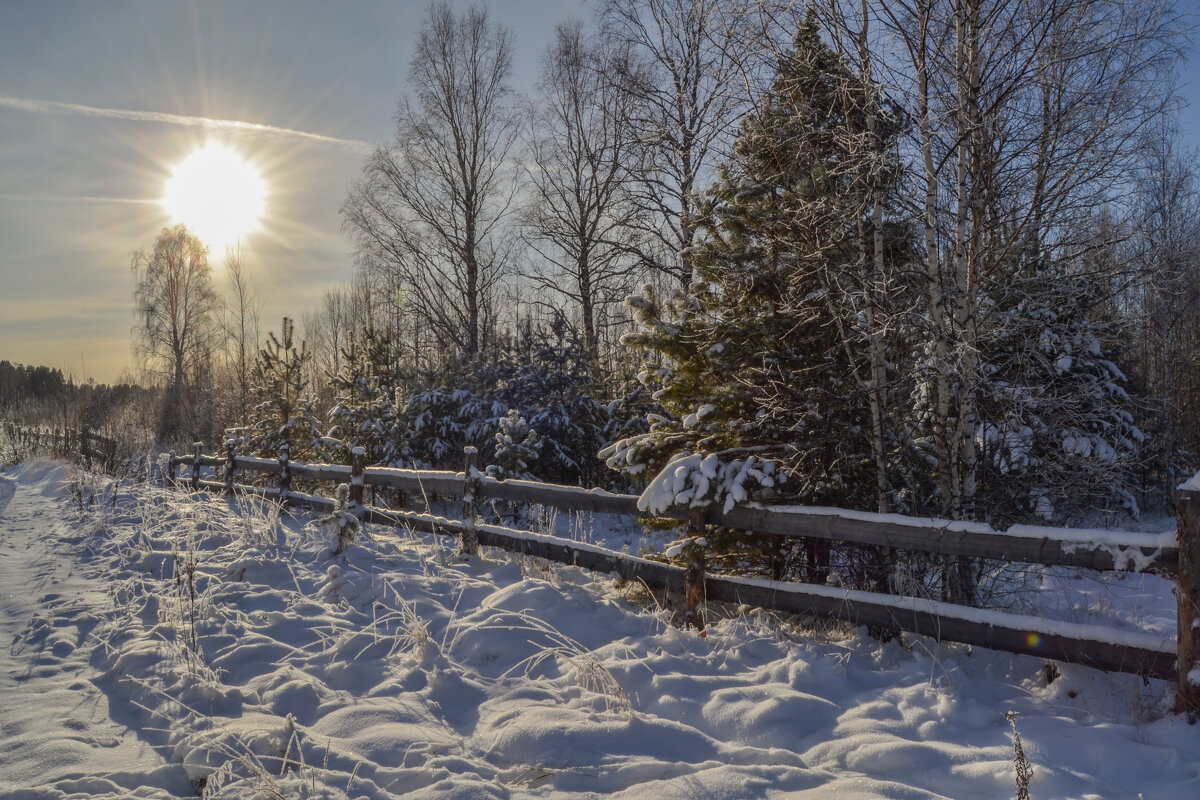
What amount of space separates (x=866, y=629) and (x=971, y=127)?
356cm

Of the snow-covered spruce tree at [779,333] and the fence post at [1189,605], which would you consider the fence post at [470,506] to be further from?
the fence post at [1189,605]

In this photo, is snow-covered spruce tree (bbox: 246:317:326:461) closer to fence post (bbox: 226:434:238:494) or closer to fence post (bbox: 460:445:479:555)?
fence post (bbox: 226:434:238:494)

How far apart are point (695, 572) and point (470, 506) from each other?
3.01m

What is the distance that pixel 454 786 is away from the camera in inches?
120

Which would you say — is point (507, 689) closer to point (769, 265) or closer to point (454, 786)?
point (454, 786)

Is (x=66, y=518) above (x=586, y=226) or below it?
below

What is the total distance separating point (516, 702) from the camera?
395cm

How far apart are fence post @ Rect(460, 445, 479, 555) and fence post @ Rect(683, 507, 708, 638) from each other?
2.80 meters

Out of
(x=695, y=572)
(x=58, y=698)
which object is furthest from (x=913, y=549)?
(x=58, y=698)

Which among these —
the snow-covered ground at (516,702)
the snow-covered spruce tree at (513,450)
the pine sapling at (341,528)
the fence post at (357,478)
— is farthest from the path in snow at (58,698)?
the snow-covered spruce tree at (513,450)

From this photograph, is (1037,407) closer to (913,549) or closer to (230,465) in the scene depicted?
(913,549)

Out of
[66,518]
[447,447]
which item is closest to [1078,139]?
[447,447]

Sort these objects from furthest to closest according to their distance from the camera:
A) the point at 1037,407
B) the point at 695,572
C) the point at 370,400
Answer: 1. the point at 370,400
2. the point at 695,572
3. the point at 1037,407

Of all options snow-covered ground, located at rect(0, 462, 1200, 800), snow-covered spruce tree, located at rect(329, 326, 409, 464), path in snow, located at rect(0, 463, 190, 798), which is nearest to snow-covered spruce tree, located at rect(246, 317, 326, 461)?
snow-covered spruce tree, located at rect(329, 326, 409, 464)
